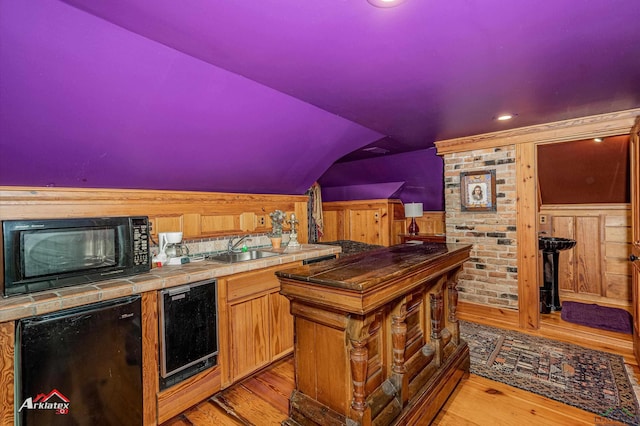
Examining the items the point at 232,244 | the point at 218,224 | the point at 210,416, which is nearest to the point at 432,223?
the point at 232,244

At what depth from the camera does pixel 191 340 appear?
210 centimetres

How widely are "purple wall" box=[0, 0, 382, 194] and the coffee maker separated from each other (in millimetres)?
465

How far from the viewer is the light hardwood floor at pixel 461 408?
2.00 m

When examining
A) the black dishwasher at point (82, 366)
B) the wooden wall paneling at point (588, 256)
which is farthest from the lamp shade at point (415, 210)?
the black dishwasher at point (82, 366)

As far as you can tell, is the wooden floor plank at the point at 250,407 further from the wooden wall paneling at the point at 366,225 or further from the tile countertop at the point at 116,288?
the wooden wall paneling at the point at 366,225

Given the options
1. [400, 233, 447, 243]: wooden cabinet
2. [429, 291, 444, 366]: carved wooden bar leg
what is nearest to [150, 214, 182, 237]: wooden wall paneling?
[429, 291, 444, 366]: carved wooden bar leg

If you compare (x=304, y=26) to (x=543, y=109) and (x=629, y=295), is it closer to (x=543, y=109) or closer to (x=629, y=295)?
(x=543, y=109)

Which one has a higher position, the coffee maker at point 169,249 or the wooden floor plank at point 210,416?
the coffee maker at point 169,249

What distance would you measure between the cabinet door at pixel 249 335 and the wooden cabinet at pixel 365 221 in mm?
3554

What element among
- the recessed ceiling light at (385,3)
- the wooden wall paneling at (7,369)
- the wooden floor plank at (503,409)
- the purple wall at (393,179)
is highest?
the recessed ceiling light at (385,3)

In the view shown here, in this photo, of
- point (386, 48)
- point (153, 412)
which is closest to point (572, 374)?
point (386, 48)

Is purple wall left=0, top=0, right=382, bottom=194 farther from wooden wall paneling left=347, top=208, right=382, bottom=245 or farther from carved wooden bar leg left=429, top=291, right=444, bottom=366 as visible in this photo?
wooden wall paneling left=347, top=208, right=382, bottom=245

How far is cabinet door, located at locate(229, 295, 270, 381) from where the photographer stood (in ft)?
7.87

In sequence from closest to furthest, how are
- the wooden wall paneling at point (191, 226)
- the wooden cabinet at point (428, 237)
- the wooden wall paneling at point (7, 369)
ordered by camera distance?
the wooden wall paneling at point (7, 369)
the wooden wall paneling at point (191, 226)
the wooden cabinet at point (428, 237)
